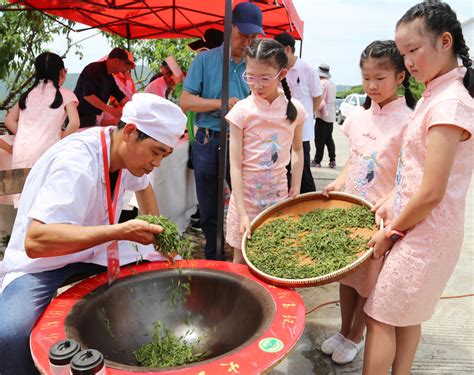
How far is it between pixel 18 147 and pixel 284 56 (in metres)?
2.58

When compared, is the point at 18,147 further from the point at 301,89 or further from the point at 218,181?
the point at 301,89

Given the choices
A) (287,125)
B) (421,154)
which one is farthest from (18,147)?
(421,154)

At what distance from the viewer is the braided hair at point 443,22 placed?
4.94 feet

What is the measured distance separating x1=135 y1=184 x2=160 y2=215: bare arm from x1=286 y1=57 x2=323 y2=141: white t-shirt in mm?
2680

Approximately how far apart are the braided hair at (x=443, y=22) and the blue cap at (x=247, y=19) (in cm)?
135

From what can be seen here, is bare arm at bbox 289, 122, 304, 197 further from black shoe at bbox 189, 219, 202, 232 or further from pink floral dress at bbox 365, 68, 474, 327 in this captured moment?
black shoe at bbox 189, 219, 202, 232

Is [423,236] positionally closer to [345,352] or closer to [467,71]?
[467,71]

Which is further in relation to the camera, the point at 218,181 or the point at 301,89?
the point at 301,89

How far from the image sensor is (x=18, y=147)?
3.64 m

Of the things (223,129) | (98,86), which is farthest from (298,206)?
(98,86)

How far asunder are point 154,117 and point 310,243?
3.08 feet

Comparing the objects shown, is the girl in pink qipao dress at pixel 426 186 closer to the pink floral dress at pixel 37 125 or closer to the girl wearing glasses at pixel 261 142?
the girl wearing glasses at pixel 261 142

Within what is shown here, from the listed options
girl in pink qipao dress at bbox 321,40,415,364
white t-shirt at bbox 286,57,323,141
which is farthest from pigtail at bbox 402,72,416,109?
white t-shirt at bbox 286,57,323,141

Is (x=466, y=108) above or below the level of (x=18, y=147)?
above
